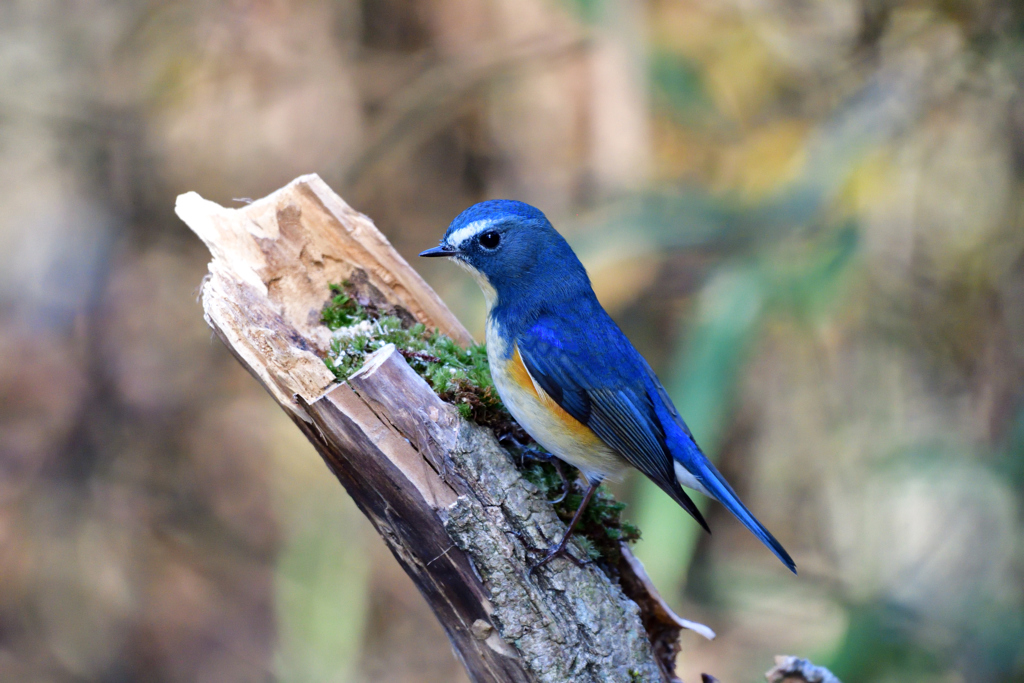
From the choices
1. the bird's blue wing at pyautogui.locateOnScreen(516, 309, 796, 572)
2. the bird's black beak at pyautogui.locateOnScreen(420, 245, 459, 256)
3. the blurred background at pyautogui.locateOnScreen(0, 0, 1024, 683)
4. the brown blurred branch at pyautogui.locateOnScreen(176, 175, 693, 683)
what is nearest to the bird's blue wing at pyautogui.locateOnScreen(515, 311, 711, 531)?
the bird's blue wing at pyautogui.locateOnScreen(516, 309, 796, 572)

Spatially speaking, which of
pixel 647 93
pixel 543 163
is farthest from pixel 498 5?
pixel 647 93

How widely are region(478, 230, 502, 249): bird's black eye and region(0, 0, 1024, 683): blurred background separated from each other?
1.46 meters

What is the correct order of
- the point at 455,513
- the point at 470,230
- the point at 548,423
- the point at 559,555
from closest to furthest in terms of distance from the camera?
the point at 455,513
the point at 559,555
the point at 548,423
the point at 470,230

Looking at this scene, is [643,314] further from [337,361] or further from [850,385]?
[337,361]

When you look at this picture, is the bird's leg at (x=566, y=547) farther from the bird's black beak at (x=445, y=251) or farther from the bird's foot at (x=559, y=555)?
the bird's black beak at (x=445, y=251)

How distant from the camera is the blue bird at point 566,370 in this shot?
2.46m

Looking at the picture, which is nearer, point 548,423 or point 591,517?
Result: point 548,423

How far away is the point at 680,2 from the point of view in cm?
543

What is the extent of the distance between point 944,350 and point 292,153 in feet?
15.4

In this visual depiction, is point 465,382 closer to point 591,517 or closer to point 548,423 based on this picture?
point 548,423

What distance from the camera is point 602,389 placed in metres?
2.56

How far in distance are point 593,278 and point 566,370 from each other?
2226 millimetres

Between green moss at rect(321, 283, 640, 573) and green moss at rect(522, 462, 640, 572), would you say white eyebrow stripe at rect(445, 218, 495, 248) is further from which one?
green moss at rect(522, 462, 640, 572)

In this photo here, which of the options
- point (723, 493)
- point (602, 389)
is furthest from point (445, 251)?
point (723, 493)
